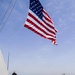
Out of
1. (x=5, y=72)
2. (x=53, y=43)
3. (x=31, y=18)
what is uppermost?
(x=31, y=18)

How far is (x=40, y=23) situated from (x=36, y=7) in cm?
159

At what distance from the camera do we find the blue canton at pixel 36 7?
55.3 ft

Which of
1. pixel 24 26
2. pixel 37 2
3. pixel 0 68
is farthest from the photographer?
pixel 37 2

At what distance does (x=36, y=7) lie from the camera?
17203 millimetres

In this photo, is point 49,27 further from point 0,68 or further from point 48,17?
point 0,68

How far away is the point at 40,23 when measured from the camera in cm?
1811

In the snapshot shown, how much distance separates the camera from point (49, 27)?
18.9 metres

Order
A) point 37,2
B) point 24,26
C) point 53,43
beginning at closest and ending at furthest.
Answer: point 24,26 < point 37,2 < point 53,43

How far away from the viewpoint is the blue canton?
55.3 feet

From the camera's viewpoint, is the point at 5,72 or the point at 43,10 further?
the point at 43,10

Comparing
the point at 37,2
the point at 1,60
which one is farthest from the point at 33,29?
the point at 1,60

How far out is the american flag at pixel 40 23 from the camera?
1691cm

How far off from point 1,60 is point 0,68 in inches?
A: 22.2

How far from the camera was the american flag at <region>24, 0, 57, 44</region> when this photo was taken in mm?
16906
